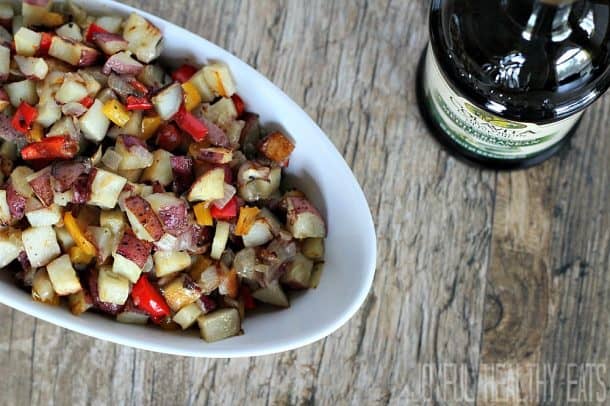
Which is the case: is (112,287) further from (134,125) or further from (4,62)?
(4,62)

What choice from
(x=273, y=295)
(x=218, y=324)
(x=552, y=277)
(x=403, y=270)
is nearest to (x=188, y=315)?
(x=218, y=324)

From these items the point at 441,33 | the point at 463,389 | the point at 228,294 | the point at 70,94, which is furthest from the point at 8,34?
the point at 463,389

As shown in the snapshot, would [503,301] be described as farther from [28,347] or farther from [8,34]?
[8,34]

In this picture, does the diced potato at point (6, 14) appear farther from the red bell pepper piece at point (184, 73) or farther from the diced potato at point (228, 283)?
the diced potato at point (228, 283)

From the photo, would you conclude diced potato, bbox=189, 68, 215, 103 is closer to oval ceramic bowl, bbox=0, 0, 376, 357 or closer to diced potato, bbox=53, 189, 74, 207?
oval ceramic bowl, bbox=0, 0, 376, 357

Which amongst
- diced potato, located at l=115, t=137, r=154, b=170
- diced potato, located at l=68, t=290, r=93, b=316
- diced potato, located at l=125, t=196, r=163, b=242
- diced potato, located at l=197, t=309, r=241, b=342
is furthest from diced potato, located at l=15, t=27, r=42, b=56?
diced potato, located at l=197, t=309, r=241, b=342

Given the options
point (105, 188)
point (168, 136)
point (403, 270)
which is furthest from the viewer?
point (403, 270)

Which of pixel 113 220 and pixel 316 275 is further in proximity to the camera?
pixel 316 275

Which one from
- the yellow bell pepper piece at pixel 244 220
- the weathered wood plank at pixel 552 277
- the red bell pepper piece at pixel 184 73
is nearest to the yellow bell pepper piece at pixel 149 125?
the red bell pepper piece at pixel 184 73
